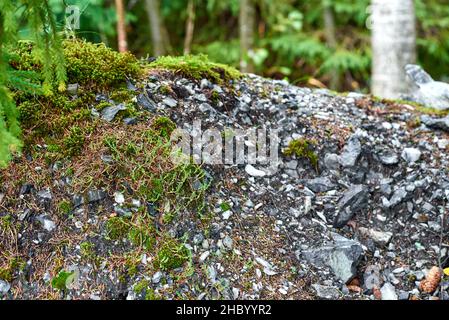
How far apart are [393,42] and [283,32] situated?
429 cm

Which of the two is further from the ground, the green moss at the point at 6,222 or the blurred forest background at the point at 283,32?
the blurred forest background at the point at 283,32

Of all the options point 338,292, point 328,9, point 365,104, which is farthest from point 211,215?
point 328,9

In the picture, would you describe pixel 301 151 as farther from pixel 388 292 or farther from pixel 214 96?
pixel 388 292

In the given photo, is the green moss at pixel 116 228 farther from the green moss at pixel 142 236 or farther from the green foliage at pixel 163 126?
the green foliage at pixel 163 126

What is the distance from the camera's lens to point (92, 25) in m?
9.16

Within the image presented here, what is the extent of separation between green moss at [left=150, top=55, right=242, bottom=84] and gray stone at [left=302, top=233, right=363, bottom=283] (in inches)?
63.9

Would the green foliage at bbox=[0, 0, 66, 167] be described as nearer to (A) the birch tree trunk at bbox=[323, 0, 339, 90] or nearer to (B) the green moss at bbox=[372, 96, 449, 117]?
(B) the green moss at bbox=[372, 96, 449, 117]

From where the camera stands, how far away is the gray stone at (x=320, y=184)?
351 cm

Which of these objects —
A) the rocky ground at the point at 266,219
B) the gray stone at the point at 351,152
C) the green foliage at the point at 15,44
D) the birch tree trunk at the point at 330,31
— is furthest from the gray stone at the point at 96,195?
the birch tree trunk at the point at 330,31

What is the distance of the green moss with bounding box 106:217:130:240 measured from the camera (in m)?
2.88

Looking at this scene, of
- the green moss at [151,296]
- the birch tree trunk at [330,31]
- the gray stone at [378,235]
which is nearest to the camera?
the green moss at [151,296]

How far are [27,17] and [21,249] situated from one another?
1.37 metres

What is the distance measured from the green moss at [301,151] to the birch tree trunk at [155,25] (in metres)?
5.97
